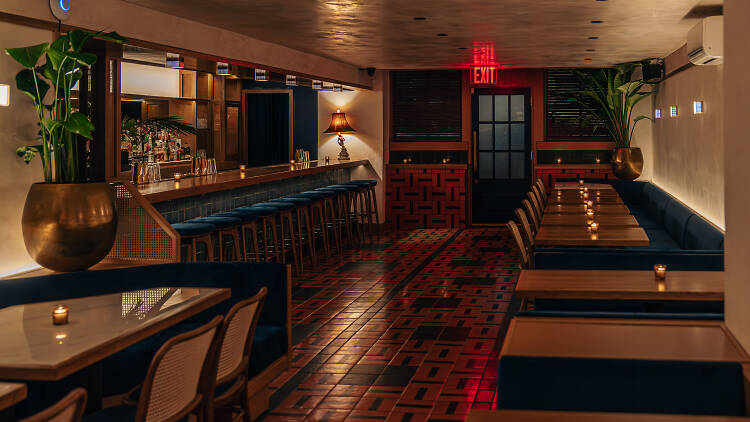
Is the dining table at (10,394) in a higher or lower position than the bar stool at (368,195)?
lower

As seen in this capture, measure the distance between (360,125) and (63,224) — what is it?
9329 millimetres

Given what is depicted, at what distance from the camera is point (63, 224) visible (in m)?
4.56

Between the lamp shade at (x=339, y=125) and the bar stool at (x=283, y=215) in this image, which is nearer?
the bar stool at (x=283, y=215)

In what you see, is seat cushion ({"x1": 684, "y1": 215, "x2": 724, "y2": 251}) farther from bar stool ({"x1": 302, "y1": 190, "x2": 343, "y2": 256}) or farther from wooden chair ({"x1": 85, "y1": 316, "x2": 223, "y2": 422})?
bar stool ({"x1": 302, "y1": 190, "x2": 343, "y2": 256})

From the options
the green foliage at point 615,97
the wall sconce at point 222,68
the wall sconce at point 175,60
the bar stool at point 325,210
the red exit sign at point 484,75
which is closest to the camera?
the wall sconce at point 175,60

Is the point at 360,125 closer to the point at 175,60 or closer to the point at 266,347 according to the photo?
the point at 175,60

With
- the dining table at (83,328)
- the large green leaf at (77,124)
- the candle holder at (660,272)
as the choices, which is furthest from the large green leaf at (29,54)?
the candle holder at (660,272)

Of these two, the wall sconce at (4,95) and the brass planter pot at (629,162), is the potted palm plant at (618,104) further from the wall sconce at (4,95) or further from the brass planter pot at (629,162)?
the wall sconce at (4,95)

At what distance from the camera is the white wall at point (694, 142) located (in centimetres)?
766

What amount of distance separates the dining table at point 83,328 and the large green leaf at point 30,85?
4.44 feet

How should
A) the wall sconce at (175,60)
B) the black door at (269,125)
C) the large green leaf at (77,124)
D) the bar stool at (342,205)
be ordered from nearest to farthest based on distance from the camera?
the large green leaf at (77,124) < the wall sconce at (175,60) < the bar stool at (342,205) < the black door at (269,125)

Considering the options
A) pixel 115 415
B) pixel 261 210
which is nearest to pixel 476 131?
pixel 261 210

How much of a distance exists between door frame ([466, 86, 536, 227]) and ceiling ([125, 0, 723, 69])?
2729 millimetres

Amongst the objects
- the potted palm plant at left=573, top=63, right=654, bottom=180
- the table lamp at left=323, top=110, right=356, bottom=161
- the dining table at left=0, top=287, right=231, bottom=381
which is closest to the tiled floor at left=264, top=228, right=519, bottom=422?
the dining table at left=0, top=287, right=231, bottom=381
